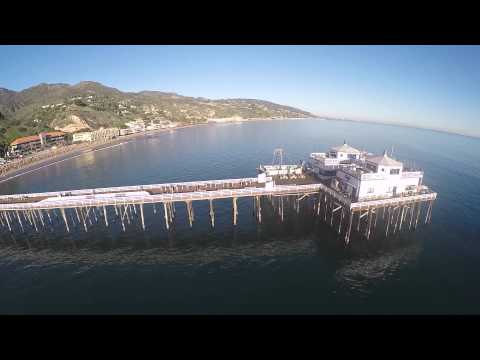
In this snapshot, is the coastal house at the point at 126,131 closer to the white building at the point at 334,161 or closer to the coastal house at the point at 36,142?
the coastal house at the point at 36,142

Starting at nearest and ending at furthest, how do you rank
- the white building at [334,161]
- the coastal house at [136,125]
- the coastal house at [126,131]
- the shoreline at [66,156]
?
1. the white building at [334,161]
2. the shoreline at [66,156]
3. the coastal house at [126,131]
4. the coastal house at [136,125]

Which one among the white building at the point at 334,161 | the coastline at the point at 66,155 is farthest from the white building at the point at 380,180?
the coastline at the point at 66,155

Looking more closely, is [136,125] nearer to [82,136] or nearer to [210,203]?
[82,136]

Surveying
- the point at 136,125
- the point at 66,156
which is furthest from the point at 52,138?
the point at 136,125

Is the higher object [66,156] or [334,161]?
[334,161]
